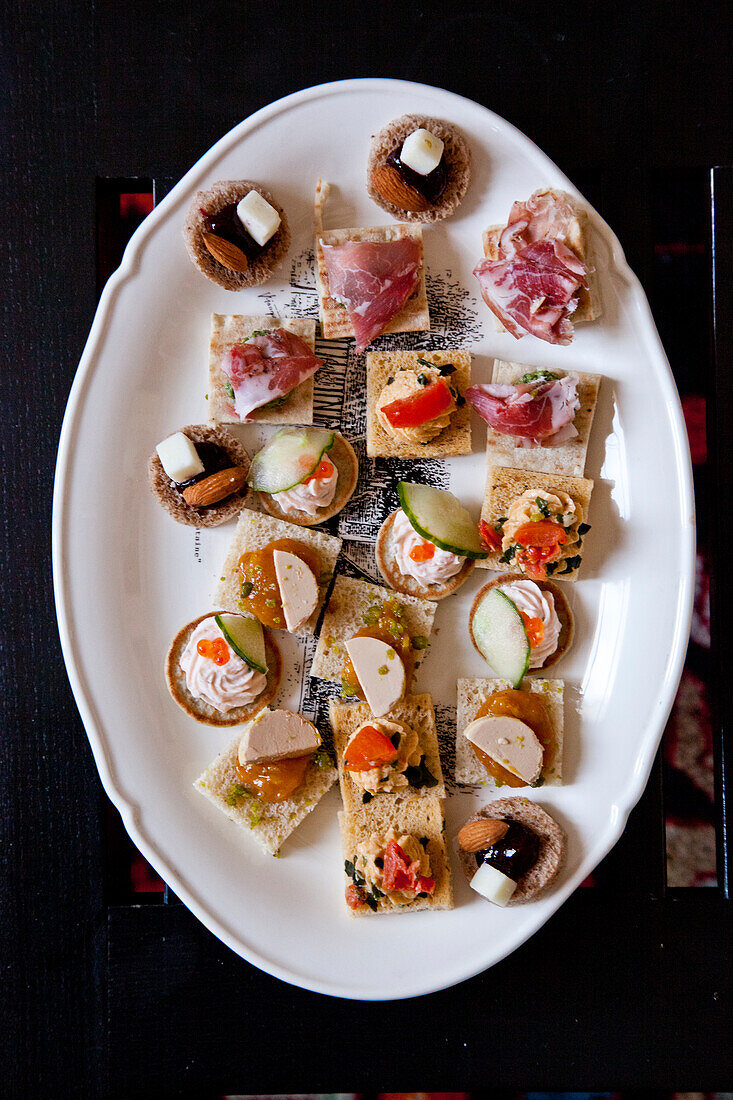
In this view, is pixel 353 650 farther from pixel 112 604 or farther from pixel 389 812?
pixel 112 604

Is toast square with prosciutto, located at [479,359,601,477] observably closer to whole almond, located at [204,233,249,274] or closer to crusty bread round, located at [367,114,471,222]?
crusty bread round, located at [367,114,471,222]

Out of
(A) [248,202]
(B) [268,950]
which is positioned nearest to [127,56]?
(A) [248,202]

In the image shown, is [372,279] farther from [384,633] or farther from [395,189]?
[384,633]

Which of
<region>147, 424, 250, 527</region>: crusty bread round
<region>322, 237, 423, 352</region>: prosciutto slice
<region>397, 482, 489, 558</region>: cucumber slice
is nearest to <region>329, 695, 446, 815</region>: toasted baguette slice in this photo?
<region>397, 482, 489, 558</region>: cucumber slice

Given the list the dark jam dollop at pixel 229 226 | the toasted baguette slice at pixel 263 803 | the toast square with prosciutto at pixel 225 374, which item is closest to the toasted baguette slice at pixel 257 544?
the toast square with prosciutto at pixel 225 374

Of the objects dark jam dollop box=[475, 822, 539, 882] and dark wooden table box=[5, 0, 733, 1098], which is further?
dark wooden table box=[5, 0, 733, 1098]

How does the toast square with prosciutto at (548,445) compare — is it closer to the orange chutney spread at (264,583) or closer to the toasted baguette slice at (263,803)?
the orange chutney spread at (264,583)

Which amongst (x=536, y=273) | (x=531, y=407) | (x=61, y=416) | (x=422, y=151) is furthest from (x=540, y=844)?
(x=422, y=151)
